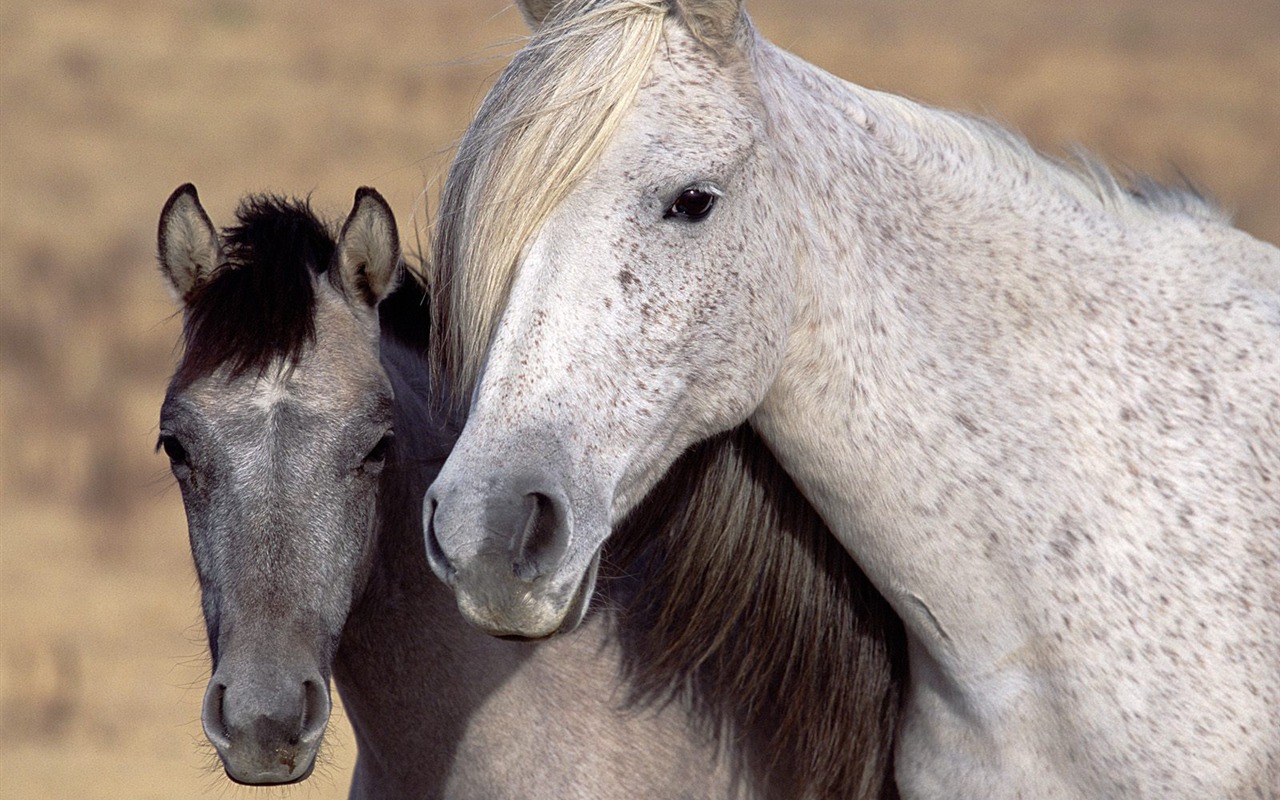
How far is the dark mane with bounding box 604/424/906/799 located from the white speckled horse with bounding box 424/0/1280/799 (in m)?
0.19

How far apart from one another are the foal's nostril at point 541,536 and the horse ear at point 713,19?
899mm

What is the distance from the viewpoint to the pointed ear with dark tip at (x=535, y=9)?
8.54ft

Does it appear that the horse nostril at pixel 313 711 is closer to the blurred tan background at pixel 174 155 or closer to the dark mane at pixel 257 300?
the dark mane at pixel 257 300

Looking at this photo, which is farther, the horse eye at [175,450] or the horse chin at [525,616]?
the horse eye at [175,450]

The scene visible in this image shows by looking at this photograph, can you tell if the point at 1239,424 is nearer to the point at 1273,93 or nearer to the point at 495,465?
the point at 495,465

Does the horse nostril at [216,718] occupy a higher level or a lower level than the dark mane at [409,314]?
lower

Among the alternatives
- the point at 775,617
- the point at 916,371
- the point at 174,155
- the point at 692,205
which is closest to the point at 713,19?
the point at 692,205

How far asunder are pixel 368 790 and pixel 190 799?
2981 millimetres

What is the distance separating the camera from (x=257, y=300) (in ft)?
9.26

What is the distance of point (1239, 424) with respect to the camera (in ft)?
8.41

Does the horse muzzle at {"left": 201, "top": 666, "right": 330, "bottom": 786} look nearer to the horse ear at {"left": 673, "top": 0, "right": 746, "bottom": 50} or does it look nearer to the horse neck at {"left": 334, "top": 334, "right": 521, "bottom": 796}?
the horse neck at {"left": 334, "top": 334, "right": 521, "bottom": 796}

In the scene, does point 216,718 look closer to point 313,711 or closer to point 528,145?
point 313,711

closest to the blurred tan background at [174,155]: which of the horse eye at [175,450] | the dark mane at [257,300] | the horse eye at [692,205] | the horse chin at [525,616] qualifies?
the dark mane at [257,300]

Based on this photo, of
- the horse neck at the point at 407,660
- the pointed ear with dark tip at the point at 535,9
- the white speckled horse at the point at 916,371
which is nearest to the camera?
the white speckled horse at the point at 916,371
